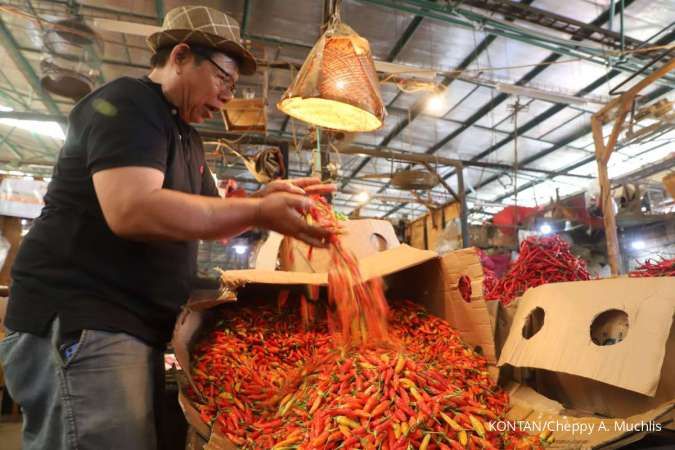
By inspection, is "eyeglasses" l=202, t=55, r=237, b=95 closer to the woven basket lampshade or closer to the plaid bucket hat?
the plaid bucket hat

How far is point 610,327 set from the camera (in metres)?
1.83

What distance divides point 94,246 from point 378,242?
6.82ft

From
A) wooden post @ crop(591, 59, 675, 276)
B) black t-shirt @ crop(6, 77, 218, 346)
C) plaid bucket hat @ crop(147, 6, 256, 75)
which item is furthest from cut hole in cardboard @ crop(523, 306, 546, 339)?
wooden post @ crop(591, 59, 675, 276)

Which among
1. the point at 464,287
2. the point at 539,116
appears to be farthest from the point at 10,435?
the point at 539,116

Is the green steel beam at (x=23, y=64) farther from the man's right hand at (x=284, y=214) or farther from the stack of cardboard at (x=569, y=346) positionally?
the man's right hand at (x=284, y=214)

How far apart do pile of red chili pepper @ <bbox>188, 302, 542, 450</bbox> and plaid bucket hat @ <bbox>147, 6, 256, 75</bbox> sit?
4.30ft

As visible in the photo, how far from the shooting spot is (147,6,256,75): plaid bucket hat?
1561 mm

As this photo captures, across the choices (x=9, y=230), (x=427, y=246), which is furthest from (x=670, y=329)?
(x=9, y=230)

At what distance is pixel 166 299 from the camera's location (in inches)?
62.1

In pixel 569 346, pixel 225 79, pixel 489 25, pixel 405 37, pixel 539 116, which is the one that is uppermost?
pixel 405 37

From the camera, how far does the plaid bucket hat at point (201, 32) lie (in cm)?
156

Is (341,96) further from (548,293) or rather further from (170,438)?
(170,438)

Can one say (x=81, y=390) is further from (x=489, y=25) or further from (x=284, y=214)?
(x=489, y=25)

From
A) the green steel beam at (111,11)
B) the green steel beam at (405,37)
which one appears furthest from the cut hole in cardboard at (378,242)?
the green steel beam at (111,11)
